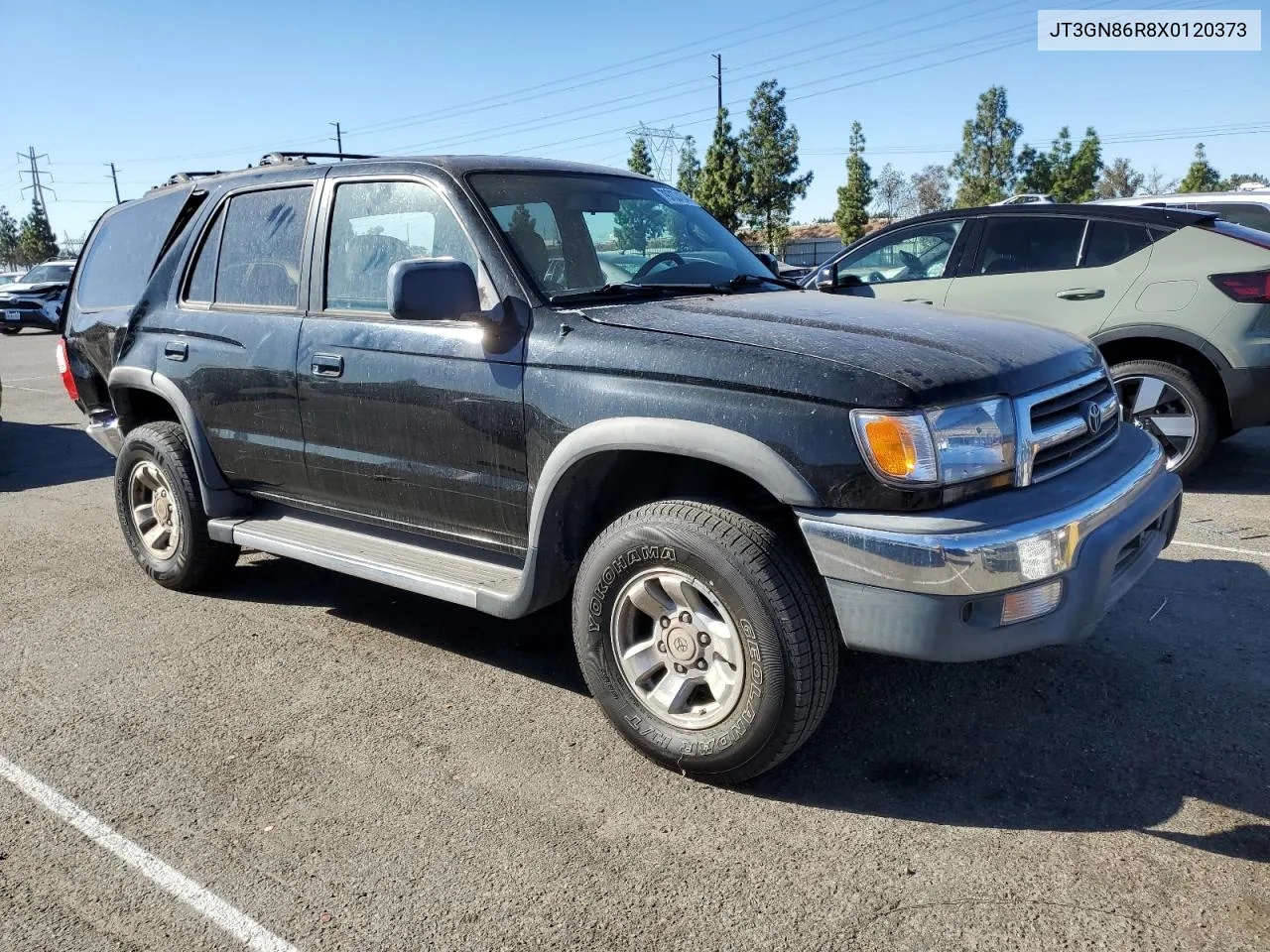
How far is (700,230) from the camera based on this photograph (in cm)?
431

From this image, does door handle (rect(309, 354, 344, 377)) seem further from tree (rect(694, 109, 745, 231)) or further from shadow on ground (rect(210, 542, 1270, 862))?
tree (rect(694, 109, 745, 231))

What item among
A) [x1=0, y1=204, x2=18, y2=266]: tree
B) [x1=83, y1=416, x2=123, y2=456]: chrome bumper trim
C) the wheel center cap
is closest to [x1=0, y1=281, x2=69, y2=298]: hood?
[x1=83, y1=416, x2=123, y2=456]: chrome bumper trim

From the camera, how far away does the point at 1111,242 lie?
6203 millimetres

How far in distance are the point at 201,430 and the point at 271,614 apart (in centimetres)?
92

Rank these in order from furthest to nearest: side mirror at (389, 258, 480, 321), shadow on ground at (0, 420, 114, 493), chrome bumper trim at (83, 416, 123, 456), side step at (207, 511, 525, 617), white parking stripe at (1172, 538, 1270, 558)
A: shadow on ground at (0, 420, 114, 493)
chrome bumper trim at (83, 416, 123, 456)
white parking stripe at (1172, 538, 1270, 558)
side step at (207, 511, 525, 617)
side mirror at (389, 258, 480, 321)

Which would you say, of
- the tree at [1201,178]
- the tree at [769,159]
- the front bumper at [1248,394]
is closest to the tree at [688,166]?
the tree at [769,159]

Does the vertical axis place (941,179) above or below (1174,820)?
above

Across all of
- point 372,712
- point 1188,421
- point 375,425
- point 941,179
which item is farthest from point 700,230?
point 941,179

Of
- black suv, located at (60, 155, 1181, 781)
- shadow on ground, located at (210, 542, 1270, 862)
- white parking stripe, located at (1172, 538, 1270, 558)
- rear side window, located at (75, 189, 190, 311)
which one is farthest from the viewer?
rear side window, located at (75, 189, 190, 311)

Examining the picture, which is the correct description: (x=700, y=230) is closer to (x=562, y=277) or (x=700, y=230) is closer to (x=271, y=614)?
(x=562, y=277)

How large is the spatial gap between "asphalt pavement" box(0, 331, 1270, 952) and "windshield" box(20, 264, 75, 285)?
23191 mm

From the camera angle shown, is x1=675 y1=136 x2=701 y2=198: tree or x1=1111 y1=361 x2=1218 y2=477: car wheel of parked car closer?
x1=1111 y1=361 x2=1218 y2=477: car wheel of parked car

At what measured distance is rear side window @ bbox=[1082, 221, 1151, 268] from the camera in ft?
20.1

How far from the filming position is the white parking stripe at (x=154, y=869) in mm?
2383
